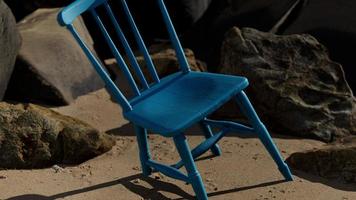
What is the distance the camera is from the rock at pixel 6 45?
453 cm

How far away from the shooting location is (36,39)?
5082mm

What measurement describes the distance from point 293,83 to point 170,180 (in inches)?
45.1

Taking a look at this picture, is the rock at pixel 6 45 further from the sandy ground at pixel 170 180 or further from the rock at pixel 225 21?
the rock at pixel 225 21

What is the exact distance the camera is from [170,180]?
361cm

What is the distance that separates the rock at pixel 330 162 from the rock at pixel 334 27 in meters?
1.40

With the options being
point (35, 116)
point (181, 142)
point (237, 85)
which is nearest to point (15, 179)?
point (35, 116)

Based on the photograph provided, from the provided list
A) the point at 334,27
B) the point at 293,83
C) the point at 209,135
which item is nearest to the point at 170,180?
the point at 209,135

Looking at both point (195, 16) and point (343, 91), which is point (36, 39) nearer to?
point (195, 16)

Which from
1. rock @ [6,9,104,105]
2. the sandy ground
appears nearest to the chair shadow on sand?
the sandy ground

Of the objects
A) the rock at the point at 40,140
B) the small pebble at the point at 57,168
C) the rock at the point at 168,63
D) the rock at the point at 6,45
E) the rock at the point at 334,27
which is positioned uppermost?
the rock at the point at 6,45

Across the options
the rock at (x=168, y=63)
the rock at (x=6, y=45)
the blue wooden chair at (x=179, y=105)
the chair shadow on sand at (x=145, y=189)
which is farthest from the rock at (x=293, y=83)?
the rock at (x=6, y=45)

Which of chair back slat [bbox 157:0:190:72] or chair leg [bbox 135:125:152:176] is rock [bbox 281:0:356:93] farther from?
chair leg [bbox 135:125:152:176]

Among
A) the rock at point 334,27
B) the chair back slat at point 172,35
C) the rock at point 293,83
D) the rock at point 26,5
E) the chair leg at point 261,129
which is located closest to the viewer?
the chair leg at point 261,129

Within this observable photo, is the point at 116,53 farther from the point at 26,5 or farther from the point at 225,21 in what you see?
the point at 26,5
